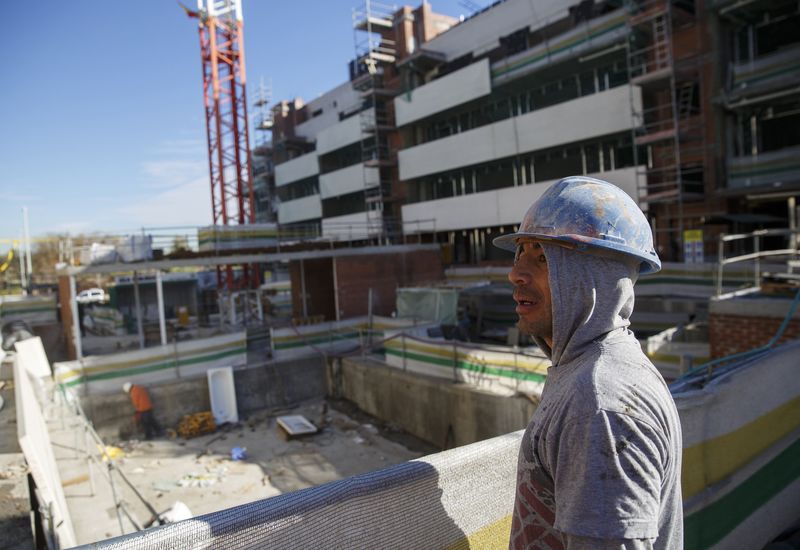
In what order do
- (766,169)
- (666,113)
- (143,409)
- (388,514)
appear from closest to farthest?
(388,514), (143,409), (766,169), (666,113)

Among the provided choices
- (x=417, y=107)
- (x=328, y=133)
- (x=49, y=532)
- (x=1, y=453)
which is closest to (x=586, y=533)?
(x=49, y=532)

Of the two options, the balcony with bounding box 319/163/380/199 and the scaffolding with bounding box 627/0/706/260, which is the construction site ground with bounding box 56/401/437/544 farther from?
the balcony with bounding box 319/163/380/199

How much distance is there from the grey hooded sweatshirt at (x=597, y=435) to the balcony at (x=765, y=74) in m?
20.1

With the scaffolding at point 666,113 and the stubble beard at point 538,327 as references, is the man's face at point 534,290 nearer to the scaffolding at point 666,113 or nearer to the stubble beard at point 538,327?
the stubble beard at point 538,327

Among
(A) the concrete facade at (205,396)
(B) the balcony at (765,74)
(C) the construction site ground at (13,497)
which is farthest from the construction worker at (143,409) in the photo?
(B) the balcony at (765,74)

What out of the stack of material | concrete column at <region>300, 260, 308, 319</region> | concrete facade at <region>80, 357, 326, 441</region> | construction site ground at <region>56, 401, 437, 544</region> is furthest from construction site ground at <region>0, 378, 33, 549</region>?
concrete column at <region>300, 260, 308, 319</region>

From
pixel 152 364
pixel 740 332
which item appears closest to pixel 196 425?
pixel 152 364

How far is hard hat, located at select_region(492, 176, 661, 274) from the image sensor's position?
140cm

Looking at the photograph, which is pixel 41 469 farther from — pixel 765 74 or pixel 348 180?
pixel 348 180

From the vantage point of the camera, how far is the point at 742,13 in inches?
695

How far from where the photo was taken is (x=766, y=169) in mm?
17219

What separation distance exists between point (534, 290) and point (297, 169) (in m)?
47.8

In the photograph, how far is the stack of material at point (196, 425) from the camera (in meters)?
12.9

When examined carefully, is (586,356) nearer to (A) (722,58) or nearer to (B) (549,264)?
(B) (549,264)
